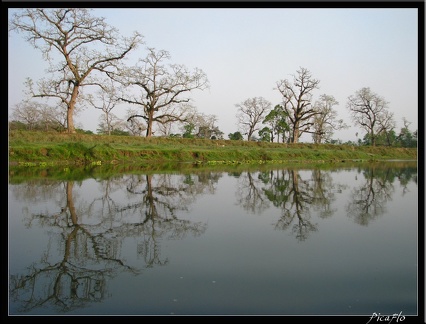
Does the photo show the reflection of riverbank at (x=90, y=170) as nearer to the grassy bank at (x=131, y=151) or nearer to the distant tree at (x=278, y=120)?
the grassy bank at (x=131, y=151)

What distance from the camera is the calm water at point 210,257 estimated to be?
326cm

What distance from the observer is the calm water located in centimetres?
326

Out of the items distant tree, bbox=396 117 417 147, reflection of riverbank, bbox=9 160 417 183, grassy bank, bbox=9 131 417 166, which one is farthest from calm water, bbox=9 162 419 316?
distant tree, bbox=396 117 417 147

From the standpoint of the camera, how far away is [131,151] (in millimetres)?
24656

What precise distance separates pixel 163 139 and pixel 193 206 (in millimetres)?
23570

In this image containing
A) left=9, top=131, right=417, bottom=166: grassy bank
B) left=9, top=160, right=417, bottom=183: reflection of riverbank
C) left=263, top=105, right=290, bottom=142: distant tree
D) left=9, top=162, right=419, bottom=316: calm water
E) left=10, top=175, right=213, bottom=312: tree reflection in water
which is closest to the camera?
left=9, top=162, right=419, bottom=316: calm water

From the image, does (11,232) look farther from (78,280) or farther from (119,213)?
(78,280)

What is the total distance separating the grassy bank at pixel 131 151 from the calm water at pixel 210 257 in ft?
42.2

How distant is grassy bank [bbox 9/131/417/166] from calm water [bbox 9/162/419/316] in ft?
42.2

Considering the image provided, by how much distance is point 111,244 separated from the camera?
489 centimetres

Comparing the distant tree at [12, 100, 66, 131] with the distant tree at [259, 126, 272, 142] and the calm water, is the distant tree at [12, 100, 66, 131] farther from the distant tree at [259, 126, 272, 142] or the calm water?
the calm water
